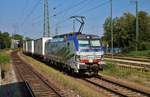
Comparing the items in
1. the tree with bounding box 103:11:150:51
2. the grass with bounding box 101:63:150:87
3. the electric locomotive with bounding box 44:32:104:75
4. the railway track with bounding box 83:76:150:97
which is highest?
the tree with bounding box 103:11:150:51

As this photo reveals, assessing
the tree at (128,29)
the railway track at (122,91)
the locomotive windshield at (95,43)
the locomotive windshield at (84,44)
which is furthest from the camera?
the tree at (128,29)

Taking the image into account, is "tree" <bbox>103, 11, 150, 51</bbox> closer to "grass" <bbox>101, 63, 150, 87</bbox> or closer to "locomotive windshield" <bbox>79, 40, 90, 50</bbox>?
"grass" <bbox>101, 63, 150, 87</bbox>

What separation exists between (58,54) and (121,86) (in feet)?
41.0

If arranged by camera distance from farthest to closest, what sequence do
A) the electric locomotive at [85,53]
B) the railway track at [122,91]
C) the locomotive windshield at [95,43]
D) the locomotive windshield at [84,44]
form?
the locomotive windshield at [95,43], the locomotive windshield at [84,44], the electric locomotive at [85,53], the railway track at [122,91]

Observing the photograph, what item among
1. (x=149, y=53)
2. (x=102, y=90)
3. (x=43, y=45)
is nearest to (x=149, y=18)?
(x=149, y=53)

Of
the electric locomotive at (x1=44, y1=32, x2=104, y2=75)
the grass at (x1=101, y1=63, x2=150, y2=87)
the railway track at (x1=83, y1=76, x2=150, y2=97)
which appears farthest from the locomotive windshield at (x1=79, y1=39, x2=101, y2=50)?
the railway track at (x1=83, y1=76, x2=150, y2=97)

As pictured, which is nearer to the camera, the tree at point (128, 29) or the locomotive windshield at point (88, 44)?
the locomotive windshield at point (88, 44)

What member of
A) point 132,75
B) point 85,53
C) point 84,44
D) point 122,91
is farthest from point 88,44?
point 122,91

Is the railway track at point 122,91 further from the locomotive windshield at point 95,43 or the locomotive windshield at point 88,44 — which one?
the locomotive windshield at point 95,43

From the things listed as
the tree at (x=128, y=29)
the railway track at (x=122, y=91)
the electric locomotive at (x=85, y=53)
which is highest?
the tree at (x=128, y=29)

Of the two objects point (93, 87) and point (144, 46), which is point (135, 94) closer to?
point (93, 87)

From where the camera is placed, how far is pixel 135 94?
16.7 m

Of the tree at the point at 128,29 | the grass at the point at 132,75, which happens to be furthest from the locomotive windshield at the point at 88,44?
the tree at the point at 128,29

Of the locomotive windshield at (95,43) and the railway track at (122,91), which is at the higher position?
the locomotive windshield at (95,43)
